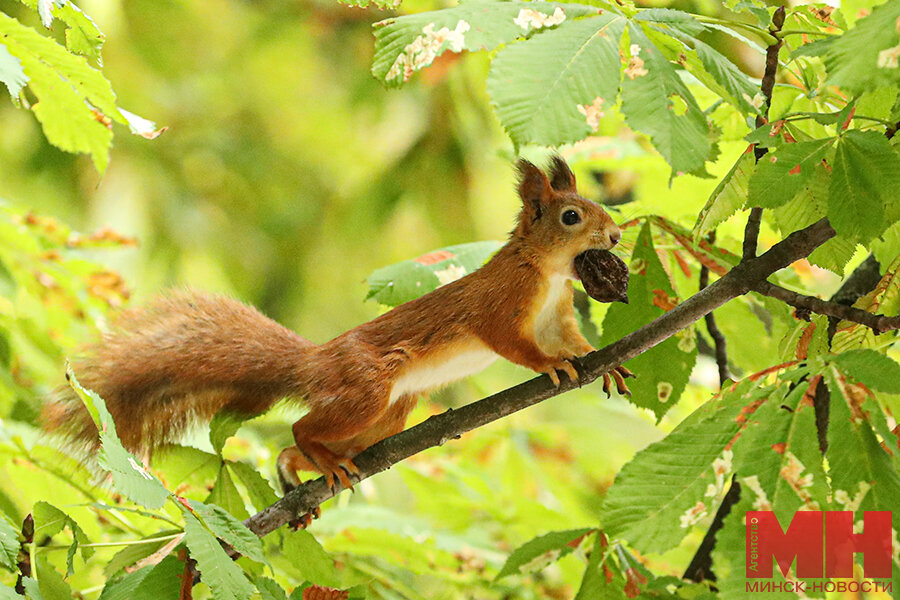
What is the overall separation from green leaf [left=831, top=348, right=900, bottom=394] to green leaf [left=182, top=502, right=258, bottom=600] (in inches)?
16.4

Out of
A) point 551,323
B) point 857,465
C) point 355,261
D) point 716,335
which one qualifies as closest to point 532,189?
point 551,323

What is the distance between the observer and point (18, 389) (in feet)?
3.88

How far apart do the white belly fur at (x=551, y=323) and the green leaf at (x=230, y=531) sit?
49cm

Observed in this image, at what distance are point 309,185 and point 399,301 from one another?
2949mm

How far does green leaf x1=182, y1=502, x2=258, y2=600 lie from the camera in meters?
0.58

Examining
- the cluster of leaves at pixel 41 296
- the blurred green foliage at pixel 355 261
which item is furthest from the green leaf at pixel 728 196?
the cluster of leaves at pixel 41 296

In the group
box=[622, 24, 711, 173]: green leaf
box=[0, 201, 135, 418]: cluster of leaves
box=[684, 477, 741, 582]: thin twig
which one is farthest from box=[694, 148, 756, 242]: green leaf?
box=[0, 201, 135, 418]: cluster of leaves

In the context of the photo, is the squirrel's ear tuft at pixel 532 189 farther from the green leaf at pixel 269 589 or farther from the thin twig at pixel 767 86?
the green leaf at pixel 269 589

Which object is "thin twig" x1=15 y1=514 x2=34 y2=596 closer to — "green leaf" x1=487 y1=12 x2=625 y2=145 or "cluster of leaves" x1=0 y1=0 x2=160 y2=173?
"cluster of leaves" x1=0 y1=0 x2=160 y2=173

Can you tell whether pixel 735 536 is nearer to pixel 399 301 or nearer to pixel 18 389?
pixel 399 301

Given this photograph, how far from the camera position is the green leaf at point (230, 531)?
0.64 metres

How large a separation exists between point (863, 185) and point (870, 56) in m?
0.15

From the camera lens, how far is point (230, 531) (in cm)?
65

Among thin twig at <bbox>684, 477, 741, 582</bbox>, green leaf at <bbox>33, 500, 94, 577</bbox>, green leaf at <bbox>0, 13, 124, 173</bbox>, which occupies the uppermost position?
green leaf at <bbox>0, 13, 124, 173</bbox>
